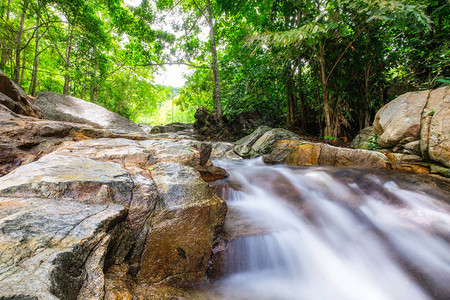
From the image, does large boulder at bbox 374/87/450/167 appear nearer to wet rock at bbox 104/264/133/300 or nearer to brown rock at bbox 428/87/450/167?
brown rock at bbox 428/87/450/167

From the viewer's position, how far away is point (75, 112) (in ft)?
23.0

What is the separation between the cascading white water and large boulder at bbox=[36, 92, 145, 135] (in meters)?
5.24

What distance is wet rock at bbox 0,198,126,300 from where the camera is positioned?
2.39ft

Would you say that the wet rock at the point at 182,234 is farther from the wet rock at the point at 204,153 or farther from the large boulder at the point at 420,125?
the large boulder at the point at 420,125

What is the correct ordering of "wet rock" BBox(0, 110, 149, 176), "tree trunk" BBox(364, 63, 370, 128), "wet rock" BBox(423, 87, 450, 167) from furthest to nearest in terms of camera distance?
"tree trunk" BBox(364, 63, 370, 128) → "wet rock" BBox(423, 87, 450, 167) → "wet rock" BBox(0, 110, 149, 176)

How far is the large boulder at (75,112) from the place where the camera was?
21.3 ft

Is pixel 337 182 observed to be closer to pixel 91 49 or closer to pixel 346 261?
pixel 346 261

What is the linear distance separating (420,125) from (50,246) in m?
5.45

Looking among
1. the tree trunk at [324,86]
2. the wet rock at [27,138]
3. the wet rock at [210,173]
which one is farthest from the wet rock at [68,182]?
the tree trunk at [324,86]

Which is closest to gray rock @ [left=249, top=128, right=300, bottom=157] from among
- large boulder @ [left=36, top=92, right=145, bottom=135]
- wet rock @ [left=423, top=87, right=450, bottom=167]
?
wet rock @ [left=423, top=87, right=450, bottom=167]

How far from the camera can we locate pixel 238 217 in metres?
2.64

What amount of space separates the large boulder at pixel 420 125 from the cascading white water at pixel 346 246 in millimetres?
950

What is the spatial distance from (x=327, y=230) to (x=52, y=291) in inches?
109

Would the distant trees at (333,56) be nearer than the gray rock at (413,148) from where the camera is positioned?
No
